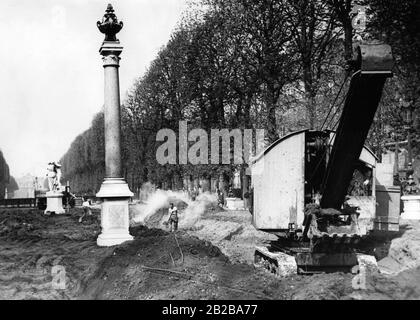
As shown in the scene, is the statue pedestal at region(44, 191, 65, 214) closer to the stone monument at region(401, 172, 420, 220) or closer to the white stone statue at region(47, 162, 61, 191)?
the white stone statue at region(47, 162, 61, 191)

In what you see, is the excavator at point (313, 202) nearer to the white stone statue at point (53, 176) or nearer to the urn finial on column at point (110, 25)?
the urn finial on column at point (110, 25)

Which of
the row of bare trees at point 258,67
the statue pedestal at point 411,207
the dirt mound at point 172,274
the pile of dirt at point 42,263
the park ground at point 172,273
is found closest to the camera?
the park ground at point 172,273

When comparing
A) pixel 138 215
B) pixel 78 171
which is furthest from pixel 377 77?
pixel 78 171

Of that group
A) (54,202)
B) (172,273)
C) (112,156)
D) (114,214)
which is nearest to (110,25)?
(112,156)

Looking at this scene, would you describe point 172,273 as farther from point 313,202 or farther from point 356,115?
point 356,115

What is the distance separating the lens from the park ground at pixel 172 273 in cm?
939

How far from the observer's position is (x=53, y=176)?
36.0 meters

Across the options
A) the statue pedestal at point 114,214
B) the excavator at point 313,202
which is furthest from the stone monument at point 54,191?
the excavator at point 313,202

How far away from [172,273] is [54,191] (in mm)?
26603

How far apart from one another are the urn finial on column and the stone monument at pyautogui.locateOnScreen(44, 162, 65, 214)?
842 inches

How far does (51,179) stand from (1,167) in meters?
34.3

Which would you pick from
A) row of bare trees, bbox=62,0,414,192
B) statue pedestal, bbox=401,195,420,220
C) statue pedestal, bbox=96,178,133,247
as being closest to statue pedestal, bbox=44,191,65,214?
row of bare trees, bbox=62,0,414,192

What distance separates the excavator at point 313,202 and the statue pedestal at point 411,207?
30.5 feet

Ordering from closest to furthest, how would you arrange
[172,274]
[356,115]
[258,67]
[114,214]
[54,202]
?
[356,115] → [172,274] → [114,214] → [258,67] → [54,202]
